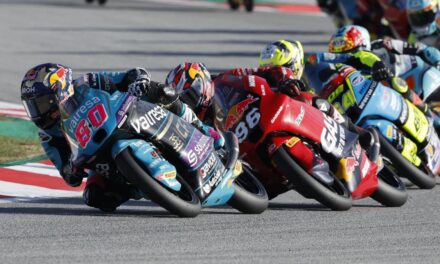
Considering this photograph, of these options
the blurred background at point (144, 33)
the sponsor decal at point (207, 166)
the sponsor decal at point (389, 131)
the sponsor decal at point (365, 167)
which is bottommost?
the blurred background at point (144, 33)

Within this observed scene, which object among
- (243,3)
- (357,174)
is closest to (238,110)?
(357,174)

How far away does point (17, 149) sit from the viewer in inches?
482

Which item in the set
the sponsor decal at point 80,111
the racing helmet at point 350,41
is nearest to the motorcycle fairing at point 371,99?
the racing helmet at point 350,41

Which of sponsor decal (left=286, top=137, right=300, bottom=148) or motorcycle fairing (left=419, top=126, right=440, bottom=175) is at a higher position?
sponsor decal (left=286, top=137, right=300, bottom=148)

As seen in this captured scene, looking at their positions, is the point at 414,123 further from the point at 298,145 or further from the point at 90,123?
the point at 90,123

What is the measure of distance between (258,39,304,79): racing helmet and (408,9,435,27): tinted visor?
5400 millimetres

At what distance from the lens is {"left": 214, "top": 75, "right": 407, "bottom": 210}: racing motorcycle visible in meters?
9.26

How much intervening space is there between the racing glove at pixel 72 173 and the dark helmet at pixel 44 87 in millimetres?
385

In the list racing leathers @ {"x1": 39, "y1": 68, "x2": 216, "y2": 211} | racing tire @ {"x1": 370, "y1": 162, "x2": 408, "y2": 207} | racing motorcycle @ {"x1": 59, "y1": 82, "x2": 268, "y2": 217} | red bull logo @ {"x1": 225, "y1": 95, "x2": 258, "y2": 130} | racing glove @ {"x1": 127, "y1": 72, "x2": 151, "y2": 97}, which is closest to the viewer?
racing motorcycle @ {"x1": 59, "y1": 82, "x2": 268, "y2": 217}

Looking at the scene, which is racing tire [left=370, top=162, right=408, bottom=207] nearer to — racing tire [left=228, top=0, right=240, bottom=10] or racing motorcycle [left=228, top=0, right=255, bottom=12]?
racing motorcycle [left=228, top=0, right=255, bottom=12]

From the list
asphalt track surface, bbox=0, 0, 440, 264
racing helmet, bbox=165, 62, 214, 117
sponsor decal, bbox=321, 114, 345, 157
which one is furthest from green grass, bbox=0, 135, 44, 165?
sponsor decal, bbox=321, 114, 345, 157

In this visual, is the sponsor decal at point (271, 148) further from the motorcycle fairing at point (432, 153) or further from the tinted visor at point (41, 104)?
the motorcycle fairing at point (432, 153)

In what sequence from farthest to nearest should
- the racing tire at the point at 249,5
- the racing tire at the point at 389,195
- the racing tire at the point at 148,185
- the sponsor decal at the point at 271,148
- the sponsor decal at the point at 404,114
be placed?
the racing tire at the point at 249,5 → the sponsor decal at the point at 404,114 → the racing tire at the point at 389,195 → the sponsor decal at the point at 271,148 → the racing tire at the point at 148,185

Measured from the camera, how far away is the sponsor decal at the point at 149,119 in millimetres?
8615
